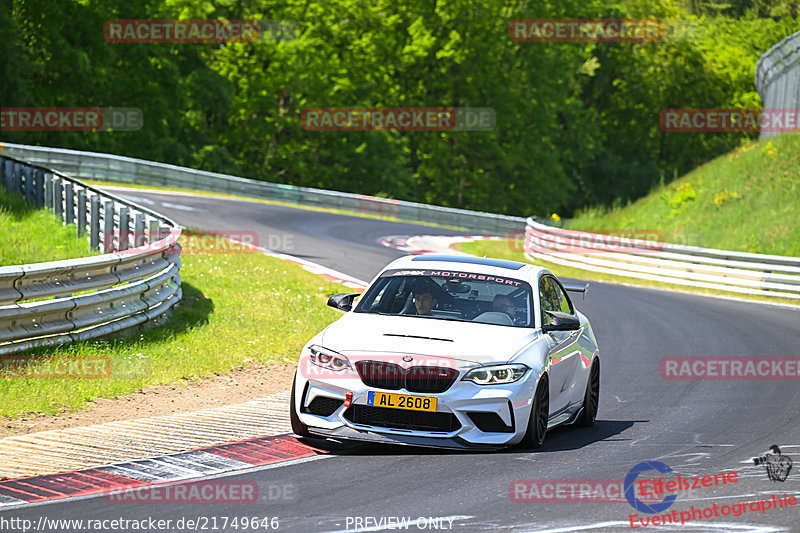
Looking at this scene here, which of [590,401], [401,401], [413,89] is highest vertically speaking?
[413,89]

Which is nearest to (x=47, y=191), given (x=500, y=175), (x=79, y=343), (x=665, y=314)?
(x=79, y=343)

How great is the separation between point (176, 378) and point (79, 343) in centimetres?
116

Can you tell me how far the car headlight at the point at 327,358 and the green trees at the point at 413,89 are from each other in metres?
43.4

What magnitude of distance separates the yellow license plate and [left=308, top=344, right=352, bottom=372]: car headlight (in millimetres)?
336

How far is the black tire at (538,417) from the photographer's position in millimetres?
8914

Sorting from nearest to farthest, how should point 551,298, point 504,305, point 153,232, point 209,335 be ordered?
point 504,305, point 551,298, point 209,335, point 153,232

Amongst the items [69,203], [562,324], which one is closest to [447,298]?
[562,324]

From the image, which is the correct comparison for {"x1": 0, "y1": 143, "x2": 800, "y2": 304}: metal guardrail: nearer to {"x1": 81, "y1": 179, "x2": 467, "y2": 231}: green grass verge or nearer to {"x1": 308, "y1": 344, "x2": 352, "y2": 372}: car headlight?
{"x1": 81, "y1": 179, "x2": 467, "y2": 231}: green grass verge

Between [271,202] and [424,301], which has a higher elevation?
[424,301]

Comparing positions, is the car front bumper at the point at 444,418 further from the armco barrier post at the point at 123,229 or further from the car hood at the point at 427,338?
the armco barrier post at the point at 123,229

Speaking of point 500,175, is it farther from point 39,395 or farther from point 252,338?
point 39,395

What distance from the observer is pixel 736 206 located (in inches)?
1314

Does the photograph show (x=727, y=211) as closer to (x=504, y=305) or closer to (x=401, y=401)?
(x=504, y=305)

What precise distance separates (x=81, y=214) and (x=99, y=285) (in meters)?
7.34
